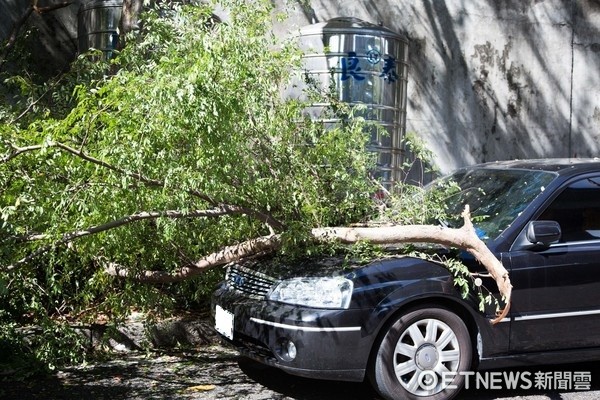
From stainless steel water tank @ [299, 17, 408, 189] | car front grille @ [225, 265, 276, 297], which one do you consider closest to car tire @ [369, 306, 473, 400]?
car front grille @ [225, 265, 276, 297]

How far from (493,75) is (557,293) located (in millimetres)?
6296

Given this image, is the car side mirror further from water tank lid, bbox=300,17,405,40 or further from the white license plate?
water tank lid, bbox=300,17,405,40

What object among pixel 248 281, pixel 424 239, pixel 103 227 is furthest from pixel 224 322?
pixel 424 239

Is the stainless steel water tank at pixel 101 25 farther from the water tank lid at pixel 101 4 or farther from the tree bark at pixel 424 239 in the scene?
the tree bark at pixel 424 239

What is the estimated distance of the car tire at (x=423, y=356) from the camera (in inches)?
211

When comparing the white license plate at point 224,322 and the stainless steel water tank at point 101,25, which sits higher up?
the stainless steel water tank at point 101,25

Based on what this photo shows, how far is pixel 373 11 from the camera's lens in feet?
36.1

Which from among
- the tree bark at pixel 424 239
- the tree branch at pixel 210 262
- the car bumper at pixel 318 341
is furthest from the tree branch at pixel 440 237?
the car bumper at pixel 318 341

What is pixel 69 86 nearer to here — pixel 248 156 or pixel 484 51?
pixel 248 156

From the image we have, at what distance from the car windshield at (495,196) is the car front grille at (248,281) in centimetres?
143

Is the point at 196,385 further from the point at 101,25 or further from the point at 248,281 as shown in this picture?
the point at 101,25

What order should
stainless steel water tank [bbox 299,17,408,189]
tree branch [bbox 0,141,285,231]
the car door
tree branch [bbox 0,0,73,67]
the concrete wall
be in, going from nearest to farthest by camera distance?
tree branch [bbox 0,141,285,231] < the car door < tree branch [bbox 0,0,73,67] < stainless steel water tank [bbox 299,17,408,189] < the concrete wall

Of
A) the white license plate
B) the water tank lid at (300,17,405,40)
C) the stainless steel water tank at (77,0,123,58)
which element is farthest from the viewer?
the stainless steel water tank at (77,0,123,58)

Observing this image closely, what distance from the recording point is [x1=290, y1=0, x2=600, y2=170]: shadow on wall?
11141mm
